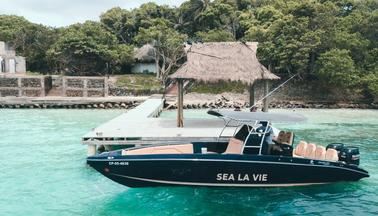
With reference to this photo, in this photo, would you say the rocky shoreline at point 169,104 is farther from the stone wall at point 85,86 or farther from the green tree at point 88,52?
the green tree at point 88,52

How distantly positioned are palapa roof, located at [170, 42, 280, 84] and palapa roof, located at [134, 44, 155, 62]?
3135 centimetres

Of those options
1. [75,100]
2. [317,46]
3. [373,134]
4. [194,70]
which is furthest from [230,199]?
[317,46]

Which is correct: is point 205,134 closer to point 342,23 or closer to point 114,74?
point 342,23

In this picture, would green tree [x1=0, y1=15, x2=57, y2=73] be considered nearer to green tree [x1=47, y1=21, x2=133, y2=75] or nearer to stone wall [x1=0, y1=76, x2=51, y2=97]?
green tree [x1=47, y1=21, x2=133, y2=75]

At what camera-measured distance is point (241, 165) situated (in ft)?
33.4

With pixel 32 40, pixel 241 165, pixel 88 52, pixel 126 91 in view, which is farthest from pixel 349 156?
pixel 32 40

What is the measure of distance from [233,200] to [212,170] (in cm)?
105

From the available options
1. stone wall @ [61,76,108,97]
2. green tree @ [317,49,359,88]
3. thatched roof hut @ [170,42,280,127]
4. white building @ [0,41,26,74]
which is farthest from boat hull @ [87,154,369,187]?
white building @ [0,41,26,74]

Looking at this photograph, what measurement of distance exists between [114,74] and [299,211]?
139 feet

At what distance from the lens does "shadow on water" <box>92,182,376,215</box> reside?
9.90m

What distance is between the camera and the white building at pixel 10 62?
49156 mm

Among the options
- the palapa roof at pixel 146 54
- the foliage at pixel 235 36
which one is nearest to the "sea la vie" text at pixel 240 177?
the foliage at pixel 235 36

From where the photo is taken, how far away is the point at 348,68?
37.6m

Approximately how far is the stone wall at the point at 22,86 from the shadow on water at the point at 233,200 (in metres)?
35.1
